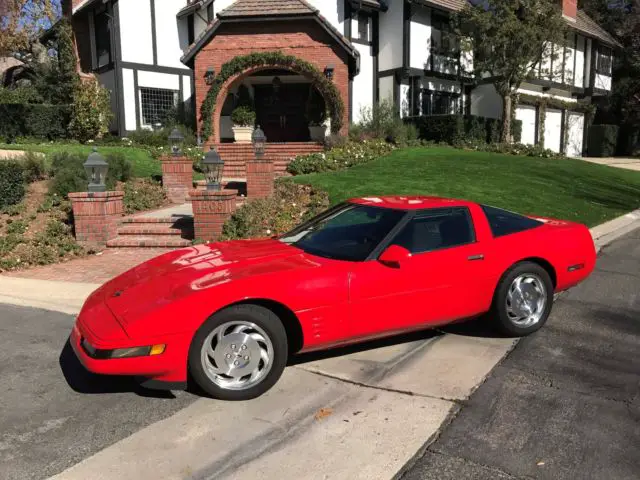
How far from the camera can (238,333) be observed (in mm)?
3602

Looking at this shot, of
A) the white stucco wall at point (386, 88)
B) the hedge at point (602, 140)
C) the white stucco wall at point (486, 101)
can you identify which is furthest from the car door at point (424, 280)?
the hedge at point (602, 140)

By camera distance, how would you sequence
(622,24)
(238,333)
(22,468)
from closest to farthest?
(22,468) < (238,333) < (622,24)

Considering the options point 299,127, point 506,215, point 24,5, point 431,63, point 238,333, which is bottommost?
point 238,333

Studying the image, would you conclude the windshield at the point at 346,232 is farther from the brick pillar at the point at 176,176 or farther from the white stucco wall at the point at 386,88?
the white stucco wall at the point at 386,88

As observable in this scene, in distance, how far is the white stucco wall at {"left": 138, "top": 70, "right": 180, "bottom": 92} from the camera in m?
21.4

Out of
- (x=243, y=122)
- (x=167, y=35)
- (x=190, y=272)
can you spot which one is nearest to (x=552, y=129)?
(x=243, y=122)

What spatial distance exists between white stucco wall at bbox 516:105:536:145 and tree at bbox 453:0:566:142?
5.16 meters

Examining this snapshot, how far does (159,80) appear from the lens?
2188 cm

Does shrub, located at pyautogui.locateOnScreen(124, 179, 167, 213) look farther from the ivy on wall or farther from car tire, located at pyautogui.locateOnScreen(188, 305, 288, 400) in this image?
car tire, located at pyautogui.locateOnScreen(188, 305, 288, 400)

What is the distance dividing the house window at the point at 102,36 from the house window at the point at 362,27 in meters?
9.71

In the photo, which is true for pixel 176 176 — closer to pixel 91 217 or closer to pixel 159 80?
pixel 91 217

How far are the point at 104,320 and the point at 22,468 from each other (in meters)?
1.01

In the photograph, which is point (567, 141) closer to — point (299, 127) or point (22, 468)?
point (299, 127)

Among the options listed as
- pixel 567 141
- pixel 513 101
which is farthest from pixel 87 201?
pixel 567 141
